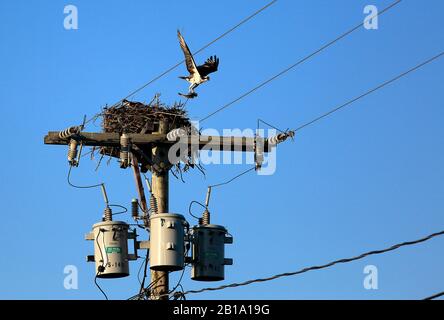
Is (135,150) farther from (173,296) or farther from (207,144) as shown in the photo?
(173,296)

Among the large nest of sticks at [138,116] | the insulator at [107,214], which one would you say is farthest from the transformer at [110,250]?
the large nest of sticks at [138,116]

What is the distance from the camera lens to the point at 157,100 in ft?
78.2

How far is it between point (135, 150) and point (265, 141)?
7.14 ft

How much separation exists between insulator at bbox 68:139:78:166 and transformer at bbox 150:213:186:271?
2064mm

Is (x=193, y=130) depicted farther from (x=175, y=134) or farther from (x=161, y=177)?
(x=161, y=177)

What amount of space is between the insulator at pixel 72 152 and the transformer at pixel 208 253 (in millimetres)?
2386

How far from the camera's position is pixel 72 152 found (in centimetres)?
2127

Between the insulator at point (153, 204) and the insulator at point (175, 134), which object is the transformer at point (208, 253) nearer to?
the insulator at point (153, 204)

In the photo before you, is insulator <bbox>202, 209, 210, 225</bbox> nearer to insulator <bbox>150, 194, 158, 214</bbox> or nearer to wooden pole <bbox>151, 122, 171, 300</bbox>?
insulator <bbox>150, 194, 158, 214</bbox>

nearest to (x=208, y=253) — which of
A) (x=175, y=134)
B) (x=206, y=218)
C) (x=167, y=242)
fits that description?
(x=206, y=218)

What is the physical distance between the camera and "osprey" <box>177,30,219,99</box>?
22.9 m

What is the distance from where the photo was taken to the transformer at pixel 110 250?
65.2 feet
